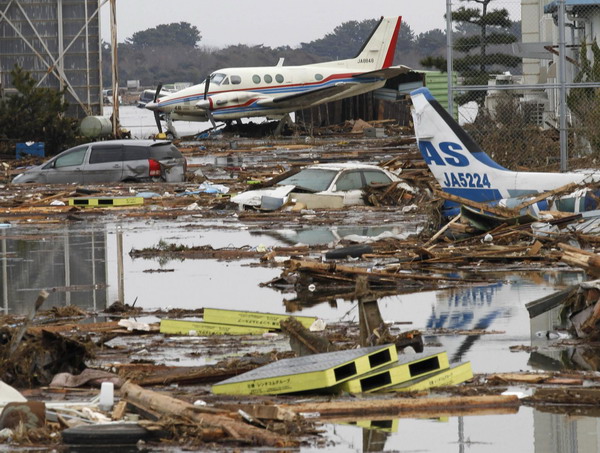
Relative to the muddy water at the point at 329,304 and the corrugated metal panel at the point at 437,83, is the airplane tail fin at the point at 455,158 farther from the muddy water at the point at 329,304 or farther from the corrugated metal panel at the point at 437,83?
the corrugated metal panel at the point at 437,83

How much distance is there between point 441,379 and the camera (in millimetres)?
8812

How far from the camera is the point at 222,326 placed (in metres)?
11.8

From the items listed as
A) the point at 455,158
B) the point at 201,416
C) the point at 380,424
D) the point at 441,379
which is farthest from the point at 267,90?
the point at 201,416

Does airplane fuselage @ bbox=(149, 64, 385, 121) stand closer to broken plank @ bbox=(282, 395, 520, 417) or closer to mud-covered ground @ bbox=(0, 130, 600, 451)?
mud-covered ground @ bbox=(0, 130, 600, 451)

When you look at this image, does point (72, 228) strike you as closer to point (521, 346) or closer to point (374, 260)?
point (374, 260)

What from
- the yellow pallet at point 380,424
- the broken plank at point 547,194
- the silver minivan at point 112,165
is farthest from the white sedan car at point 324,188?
the yellow pallet at point 380,424

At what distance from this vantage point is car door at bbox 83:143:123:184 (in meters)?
35.0

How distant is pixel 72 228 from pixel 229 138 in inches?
1613

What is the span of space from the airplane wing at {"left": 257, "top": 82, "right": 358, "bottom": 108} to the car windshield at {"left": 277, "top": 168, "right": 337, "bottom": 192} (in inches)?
1479

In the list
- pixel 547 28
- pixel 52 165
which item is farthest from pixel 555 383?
pixel 547 28

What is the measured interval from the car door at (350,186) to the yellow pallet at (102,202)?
471cm

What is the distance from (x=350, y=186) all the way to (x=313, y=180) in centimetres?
81

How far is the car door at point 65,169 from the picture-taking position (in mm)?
34625

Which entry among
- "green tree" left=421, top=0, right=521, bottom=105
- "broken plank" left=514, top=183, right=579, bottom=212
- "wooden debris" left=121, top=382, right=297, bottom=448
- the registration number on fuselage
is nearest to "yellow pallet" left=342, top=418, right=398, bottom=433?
"wooden debris" left=121, top=382, right=297, bottom=448
